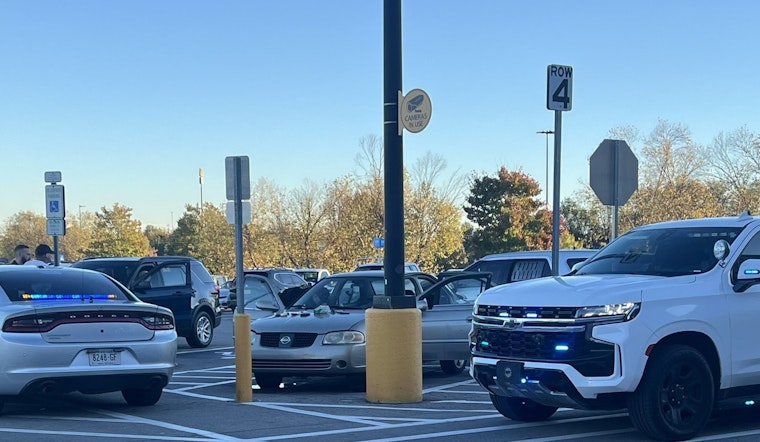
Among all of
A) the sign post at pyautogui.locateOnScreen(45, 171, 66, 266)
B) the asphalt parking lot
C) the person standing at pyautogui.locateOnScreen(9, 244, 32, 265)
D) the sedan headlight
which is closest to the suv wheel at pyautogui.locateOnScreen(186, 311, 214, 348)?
the sign post at pyautogui.locateOnScreen(45, 171, 66, 266)

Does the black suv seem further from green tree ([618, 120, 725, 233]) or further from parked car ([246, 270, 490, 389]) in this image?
green tree ([618, 120, 725, 233])

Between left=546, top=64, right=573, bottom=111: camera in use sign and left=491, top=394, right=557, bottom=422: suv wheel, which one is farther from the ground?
left=546, top=64, right=573, bottom=111: camera in use sign

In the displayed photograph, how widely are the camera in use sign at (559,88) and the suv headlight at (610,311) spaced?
3690 millimetres

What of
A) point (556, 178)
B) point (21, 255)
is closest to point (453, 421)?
point (556, 178)

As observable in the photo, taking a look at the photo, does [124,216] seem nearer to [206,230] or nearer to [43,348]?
[206,230]

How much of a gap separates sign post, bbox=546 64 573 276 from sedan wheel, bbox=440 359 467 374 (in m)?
3.21

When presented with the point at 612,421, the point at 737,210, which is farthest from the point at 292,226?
the point at 612,421

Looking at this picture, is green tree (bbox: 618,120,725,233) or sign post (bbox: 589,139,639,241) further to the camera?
green tree (bbox: 618,120,725,233)

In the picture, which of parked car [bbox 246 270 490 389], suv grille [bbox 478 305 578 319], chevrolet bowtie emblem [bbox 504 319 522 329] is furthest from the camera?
parked car [bbox 246 270 490 389]

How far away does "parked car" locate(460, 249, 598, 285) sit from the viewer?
14.5m

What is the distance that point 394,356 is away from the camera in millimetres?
10430

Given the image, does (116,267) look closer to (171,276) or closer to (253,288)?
(171,276)

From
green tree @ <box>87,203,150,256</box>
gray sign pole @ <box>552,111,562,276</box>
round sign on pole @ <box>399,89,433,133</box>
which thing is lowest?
green tree @ <box>87,203,150,256</box>

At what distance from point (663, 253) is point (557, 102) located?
2701mm
